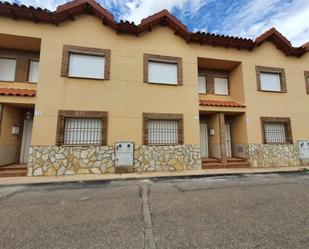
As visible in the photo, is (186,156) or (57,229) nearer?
(57,229)

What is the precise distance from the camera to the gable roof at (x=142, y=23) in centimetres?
795

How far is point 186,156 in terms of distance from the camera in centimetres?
905

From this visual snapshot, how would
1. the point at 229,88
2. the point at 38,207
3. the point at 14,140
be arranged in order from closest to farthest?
the point at 38,207
the point at 14,140
the point at 229,88

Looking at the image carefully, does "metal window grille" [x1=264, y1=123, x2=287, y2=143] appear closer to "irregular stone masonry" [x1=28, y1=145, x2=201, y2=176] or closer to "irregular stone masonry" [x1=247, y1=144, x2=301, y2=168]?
"irregular stone masonry" [x1=247, y1=144, x2=301, y2=168]

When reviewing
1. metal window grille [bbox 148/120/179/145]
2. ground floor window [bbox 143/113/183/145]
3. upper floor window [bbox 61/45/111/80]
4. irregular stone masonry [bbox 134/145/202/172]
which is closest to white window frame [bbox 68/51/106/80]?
upper floor window [bbox 61/45/111/80]

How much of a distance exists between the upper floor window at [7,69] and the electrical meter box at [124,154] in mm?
6467

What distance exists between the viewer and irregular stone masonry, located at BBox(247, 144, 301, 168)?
32.6 feet

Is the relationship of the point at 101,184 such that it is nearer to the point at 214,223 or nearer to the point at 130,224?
the point at 130,224

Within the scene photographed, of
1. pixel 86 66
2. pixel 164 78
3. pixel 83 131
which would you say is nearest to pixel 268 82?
pixel 164 78

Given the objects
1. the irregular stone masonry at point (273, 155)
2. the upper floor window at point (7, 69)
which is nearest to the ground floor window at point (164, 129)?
the irregular stone masonry at point (273, 155)

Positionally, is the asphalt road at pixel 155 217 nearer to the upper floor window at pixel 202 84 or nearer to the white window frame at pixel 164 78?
the white window frame at pixel 164 78

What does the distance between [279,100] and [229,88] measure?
9.80ft

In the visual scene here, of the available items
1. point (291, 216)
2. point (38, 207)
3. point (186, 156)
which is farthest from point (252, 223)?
point (186, 156)

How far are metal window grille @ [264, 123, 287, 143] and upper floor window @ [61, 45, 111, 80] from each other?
9780 mm
